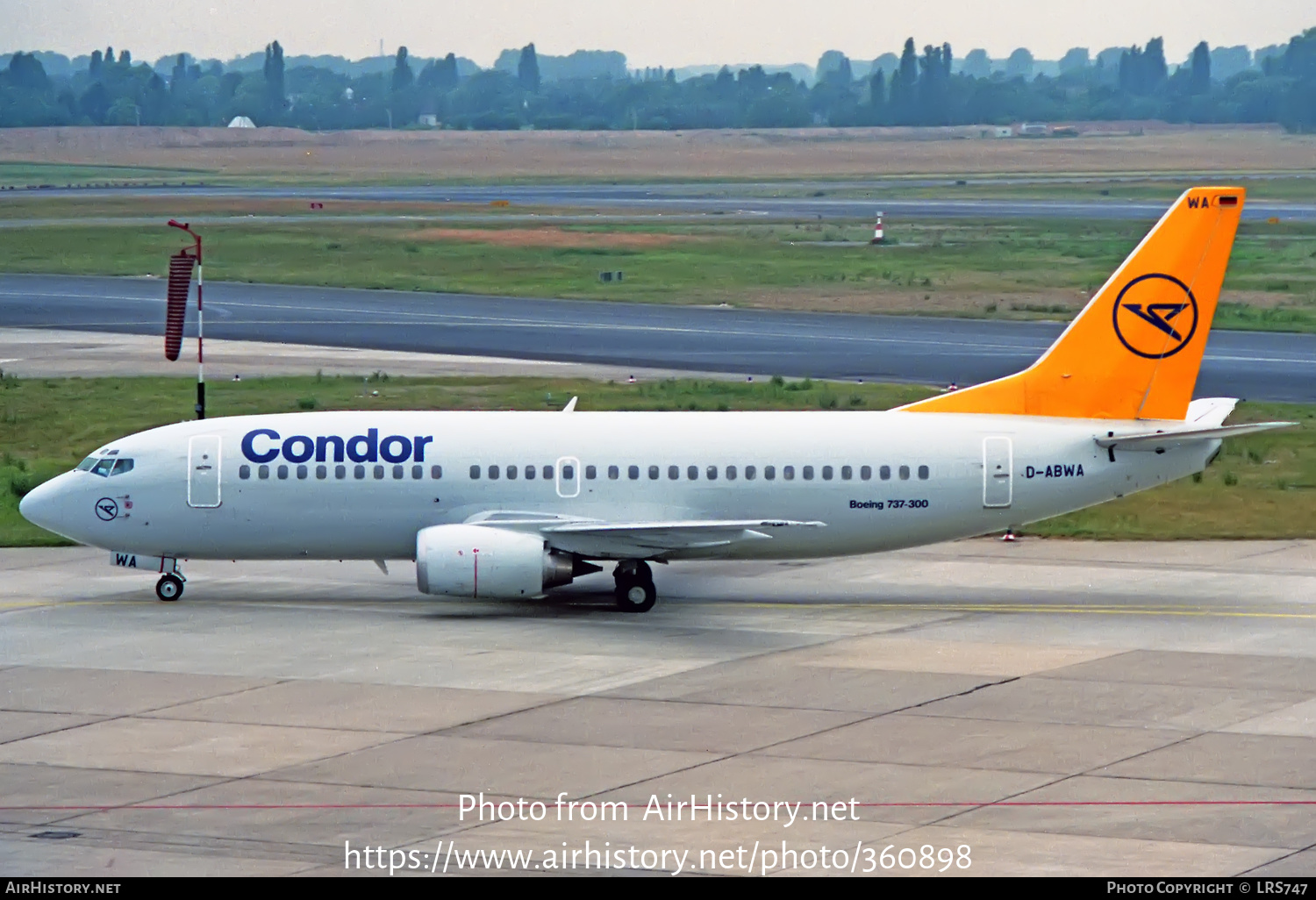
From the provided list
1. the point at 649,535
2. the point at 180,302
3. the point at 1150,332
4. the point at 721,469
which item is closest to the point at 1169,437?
the point at 1150,332

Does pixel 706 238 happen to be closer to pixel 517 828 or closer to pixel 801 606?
pixel 801 606

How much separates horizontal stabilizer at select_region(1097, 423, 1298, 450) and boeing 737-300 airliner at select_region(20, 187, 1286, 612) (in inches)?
3.2

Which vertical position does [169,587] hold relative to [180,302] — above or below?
below

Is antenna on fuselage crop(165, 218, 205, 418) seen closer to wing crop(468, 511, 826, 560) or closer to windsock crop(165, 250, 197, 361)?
windsock crop(165, 250, 197, 361)

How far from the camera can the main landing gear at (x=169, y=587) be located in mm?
38250

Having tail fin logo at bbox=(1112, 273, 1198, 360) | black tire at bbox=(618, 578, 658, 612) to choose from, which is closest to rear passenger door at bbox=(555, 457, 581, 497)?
black tire at bbox=(618, 578, 658, 612)

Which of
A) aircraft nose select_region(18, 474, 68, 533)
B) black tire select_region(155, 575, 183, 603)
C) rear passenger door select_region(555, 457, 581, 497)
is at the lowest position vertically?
black tire select_region(155, 575, 183, 603)

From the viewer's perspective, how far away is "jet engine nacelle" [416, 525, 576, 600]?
117 feet

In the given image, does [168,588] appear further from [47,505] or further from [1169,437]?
[1169,437]

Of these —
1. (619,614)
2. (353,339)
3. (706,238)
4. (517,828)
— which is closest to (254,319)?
(353,339)

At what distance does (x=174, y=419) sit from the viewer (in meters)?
58.6

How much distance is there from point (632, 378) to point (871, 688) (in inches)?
1455

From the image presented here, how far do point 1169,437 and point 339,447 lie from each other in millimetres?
15039

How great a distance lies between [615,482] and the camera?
37344 millimetres
